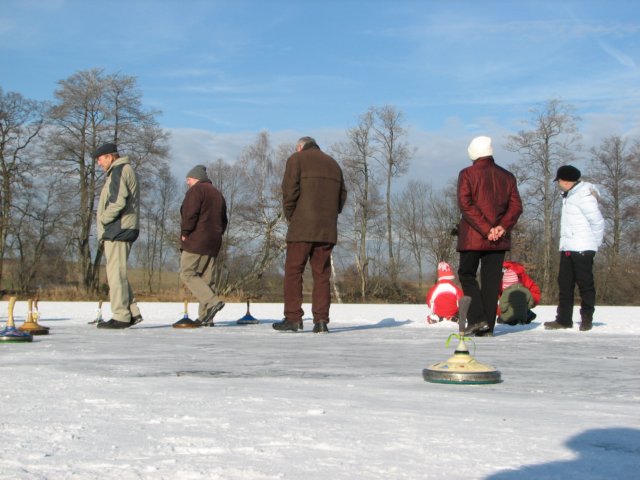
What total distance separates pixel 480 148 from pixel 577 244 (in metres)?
1.76

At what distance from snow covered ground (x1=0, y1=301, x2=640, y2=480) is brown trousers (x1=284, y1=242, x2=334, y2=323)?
8.46 ft

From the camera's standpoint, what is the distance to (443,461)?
2072 millimetres

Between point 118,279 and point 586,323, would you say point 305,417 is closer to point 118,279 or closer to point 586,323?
point 118,279

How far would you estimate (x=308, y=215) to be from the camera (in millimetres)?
8352

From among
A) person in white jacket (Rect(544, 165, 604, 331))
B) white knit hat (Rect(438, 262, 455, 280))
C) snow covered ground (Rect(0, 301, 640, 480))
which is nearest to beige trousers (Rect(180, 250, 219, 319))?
white knit hat (Rect(438, 262, 455, 280))

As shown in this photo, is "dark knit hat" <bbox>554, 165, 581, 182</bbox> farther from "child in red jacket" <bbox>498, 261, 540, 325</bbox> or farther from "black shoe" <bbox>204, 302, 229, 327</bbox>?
"black shoe" <bbox>204, 302, 229, 327</bbox>

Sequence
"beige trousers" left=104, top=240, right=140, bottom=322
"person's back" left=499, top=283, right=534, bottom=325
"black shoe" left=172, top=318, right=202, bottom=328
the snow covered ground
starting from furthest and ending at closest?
"person's back" left=499, top=283, right=534, bottom=325 → "black shoe" left=172, top=318, right=202, bottom=328 → "beige trousers" left=104, top=240, right=140, bottom=322 → the snow covered ground

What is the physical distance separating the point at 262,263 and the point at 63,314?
30.3 m

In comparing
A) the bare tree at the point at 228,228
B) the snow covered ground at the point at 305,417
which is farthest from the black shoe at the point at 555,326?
the bare tree at the point at 228,228

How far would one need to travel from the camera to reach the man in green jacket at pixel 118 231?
8500 millimetres

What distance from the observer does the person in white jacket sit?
8.91m

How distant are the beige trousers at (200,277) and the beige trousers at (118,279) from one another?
839mm

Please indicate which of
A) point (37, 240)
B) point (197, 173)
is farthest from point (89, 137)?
point (197, 173)

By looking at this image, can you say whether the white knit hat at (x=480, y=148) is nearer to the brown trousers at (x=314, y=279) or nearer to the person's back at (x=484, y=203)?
the person's back at (x=484, y=203)
